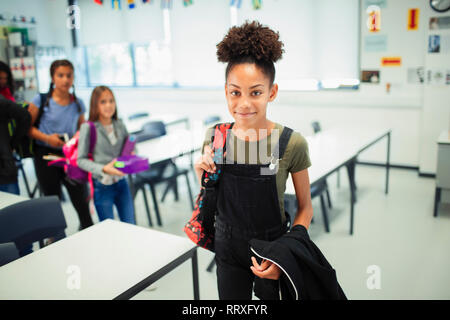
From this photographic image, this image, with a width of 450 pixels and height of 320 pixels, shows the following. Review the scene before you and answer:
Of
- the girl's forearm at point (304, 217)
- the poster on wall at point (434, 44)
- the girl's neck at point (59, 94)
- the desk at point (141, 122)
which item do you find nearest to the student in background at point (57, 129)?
the girl's neck at point (59, 94)

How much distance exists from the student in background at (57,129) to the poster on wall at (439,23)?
3659 mm

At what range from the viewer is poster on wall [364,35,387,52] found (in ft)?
15.3

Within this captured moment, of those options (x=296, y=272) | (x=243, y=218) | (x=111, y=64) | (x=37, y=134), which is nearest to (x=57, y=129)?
(x=37, y=134)

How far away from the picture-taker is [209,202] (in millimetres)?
1281

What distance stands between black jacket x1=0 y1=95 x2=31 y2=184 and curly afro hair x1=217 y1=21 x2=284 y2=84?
2093 millimetres

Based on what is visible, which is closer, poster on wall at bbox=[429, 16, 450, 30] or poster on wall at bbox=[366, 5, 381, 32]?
poster on wall at bbox=[429, 16, 450, 30]

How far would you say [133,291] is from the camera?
138 centimetres

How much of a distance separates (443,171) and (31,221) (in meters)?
3.15

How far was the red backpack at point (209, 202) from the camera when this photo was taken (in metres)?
1.23

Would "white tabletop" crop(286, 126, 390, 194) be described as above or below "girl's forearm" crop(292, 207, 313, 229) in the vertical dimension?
below

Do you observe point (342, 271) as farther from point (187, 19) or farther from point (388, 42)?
point (187, 19)

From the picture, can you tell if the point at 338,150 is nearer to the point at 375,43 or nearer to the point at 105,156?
the point at 105,156

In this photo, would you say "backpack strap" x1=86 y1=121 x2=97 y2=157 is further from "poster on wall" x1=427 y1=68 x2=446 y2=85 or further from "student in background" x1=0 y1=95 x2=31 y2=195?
"poster on wall" x1=427 y1=68 x2=446 y2=85

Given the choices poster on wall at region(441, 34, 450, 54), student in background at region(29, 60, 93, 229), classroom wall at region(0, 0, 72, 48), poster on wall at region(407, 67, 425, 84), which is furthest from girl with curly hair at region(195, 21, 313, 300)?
classroom wall at region(0, 0, 72, 48)
